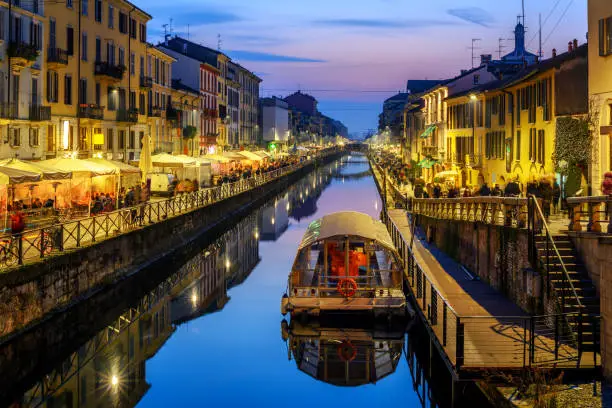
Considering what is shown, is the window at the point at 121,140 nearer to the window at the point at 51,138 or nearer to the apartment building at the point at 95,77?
the apartment building at the point at 95,77

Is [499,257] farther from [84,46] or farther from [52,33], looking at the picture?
[84,46]

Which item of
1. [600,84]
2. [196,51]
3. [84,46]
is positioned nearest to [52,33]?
[84,46]

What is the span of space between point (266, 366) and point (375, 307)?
3.55m

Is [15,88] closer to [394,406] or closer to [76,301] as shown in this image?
[76,301]

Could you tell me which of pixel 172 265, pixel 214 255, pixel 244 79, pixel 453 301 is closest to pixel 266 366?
pixel 453 301

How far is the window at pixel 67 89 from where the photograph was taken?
4388 cm

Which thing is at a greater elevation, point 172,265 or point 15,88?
point 15,88

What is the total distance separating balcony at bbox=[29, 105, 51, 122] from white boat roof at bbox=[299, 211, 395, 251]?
16267 millimetres

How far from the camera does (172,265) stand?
35906 mm

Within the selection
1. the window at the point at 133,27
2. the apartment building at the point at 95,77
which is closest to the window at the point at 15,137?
the apartment building at the point at 95,77

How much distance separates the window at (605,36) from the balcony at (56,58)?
88.5ft

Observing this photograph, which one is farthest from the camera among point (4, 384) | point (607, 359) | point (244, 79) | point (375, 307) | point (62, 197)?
point (244, 79)

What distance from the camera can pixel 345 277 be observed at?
907 inches

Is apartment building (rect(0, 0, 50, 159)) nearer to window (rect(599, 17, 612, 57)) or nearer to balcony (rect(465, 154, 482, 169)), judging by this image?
window (rect(599, 17, 612, 57))
